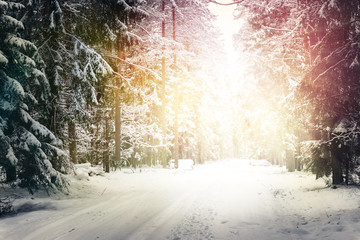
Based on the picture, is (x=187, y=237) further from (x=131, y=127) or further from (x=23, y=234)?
(x=131, y=127)

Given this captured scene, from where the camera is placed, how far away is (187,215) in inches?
308

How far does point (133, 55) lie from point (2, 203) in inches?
526

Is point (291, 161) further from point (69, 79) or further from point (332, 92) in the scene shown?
point (69, 79)

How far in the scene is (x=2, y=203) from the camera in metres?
8.17

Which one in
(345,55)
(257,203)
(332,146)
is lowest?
(257,203)

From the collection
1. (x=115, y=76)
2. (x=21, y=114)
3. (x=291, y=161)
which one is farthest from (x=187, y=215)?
(x=291, y=161)

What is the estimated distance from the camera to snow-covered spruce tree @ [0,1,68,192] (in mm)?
8070

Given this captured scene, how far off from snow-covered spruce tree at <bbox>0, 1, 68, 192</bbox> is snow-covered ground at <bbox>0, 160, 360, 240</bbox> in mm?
1016

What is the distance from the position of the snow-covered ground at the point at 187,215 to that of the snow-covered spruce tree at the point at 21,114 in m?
1.02

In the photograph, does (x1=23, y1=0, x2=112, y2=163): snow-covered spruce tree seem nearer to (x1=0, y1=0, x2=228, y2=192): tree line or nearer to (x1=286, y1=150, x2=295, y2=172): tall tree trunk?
(x1=0, y1=0, x2=228, y2=192): tree line

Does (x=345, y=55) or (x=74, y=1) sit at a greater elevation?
(x=74, y=1)

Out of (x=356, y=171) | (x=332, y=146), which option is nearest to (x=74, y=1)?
(x=332, y=146)

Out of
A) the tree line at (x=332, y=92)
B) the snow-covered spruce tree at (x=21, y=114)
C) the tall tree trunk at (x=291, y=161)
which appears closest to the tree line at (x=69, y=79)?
the snow-covered spruce tree at (x=21, y=114)

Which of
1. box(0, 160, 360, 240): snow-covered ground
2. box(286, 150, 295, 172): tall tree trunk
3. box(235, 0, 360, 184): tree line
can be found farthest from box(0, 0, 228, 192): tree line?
box(286, 150, 295, 172): tall tree trunk
